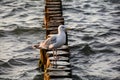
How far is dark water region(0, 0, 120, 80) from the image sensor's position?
1341 centimetres

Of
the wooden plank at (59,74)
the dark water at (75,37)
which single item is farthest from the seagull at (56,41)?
the dark water at (75,37)

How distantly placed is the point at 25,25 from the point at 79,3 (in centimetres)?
566

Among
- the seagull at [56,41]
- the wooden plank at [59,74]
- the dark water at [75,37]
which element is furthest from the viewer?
the dark water at [75,37]

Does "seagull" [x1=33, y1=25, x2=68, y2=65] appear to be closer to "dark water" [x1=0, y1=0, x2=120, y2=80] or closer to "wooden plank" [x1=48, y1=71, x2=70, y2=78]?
"wooden plank" [x1=48, y1=71, x2=70, y2=78]

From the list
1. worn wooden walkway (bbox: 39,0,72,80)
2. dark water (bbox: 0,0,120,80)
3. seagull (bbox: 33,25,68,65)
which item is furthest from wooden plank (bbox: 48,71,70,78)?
dark water (bbox: 0,0,120,80)

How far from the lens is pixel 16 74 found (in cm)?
1309

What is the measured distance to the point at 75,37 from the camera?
17141mm

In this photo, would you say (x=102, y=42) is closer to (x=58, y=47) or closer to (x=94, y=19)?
(x=94, y=19)

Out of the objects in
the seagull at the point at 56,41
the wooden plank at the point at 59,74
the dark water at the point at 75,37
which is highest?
the seagull at the point at 56,41

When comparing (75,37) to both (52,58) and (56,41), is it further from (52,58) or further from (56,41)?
(56,41)

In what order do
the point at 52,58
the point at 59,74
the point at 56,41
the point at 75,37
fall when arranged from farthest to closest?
the point at 75,37 < the point at 52,58 < the point at 56,41 < the point at 59,74

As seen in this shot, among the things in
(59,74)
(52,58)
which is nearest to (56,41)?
(52,58)

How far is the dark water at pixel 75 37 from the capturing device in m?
13.4

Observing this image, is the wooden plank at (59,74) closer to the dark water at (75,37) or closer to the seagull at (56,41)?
the seagull at (56,41)
